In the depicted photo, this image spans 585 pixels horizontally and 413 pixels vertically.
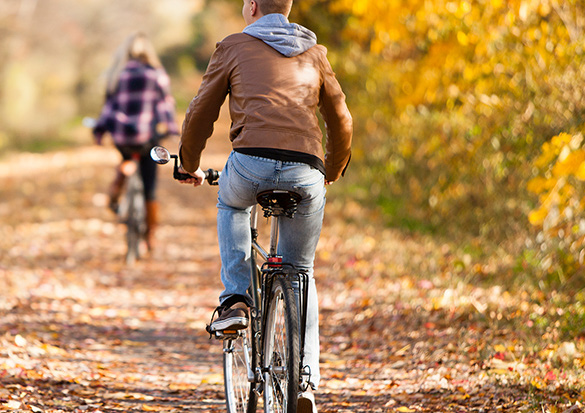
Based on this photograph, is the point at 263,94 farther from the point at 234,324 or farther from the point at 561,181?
the point at 561,181

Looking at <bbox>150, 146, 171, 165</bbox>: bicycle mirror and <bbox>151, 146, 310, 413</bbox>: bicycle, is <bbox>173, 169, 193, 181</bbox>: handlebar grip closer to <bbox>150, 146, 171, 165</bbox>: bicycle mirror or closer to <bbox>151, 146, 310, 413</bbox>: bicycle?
<bbox>151, 146, 310, 413</bbox>: bicycle

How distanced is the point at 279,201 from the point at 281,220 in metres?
0.24

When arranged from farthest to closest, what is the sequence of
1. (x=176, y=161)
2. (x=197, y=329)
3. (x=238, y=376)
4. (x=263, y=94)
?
(x=197, y=329), (x=238, y=376), (x=176, y=161), (x=263, y=94)

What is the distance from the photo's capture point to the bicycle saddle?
3.29m

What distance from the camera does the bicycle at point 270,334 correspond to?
10.6 feet

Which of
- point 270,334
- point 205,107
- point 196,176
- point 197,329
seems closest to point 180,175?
point 196,176

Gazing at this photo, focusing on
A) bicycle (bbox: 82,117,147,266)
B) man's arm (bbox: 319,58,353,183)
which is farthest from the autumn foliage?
bicycle (bbox: 82,117,147,266)

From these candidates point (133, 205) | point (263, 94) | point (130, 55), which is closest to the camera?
point (263, 94)

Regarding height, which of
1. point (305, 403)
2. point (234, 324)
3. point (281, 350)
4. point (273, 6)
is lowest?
point (305, 403)

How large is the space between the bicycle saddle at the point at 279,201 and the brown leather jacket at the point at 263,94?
20cm

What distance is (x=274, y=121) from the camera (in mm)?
3285

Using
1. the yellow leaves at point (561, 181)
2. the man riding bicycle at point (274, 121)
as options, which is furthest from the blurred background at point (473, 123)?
the man riding bicycle at point (274, 121)

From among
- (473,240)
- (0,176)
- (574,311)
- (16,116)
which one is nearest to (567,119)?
(574,311)

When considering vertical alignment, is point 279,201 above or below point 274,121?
below
